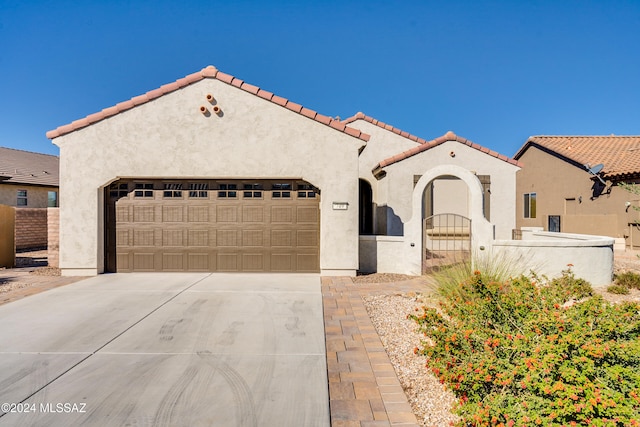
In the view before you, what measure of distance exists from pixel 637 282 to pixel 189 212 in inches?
490

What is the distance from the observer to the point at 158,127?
9953mm

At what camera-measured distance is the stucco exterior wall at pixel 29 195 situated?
20406 millimetres

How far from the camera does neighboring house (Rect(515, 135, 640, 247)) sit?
18.1 metres

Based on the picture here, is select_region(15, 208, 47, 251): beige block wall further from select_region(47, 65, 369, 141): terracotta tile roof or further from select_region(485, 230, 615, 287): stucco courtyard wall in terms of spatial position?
select_region(485, 230, 615, 287): stucco courtyard wall

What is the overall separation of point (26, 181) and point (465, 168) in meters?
25.3

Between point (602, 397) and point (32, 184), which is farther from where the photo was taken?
point (32, 184)

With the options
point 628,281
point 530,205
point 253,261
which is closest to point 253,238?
point 253,261

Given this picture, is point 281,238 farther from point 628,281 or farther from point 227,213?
point 628,281

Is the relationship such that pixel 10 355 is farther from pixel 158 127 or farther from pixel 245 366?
pixel 158 127

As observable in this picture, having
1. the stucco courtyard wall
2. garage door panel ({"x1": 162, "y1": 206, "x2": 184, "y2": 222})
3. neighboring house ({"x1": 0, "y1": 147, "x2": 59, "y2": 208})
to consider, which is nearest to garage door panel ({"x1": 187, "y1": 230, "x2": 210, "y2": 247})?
garage door panel ({"x1": 162, "y1": 206, "x2": 184, "y2": 222})

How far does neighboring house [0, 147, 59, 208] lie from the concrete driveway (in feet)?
57.1

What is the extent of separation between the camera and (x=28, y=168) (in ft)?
78.5

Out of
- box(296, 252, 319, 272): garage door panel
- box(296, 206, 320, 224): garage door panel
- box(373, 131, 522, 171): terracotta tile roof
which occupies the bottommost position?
box(296, 252, 319, 272): garage door panel

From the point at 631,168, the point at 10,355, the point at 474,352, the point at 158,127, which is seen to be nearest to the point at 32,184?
the point at 158,127
